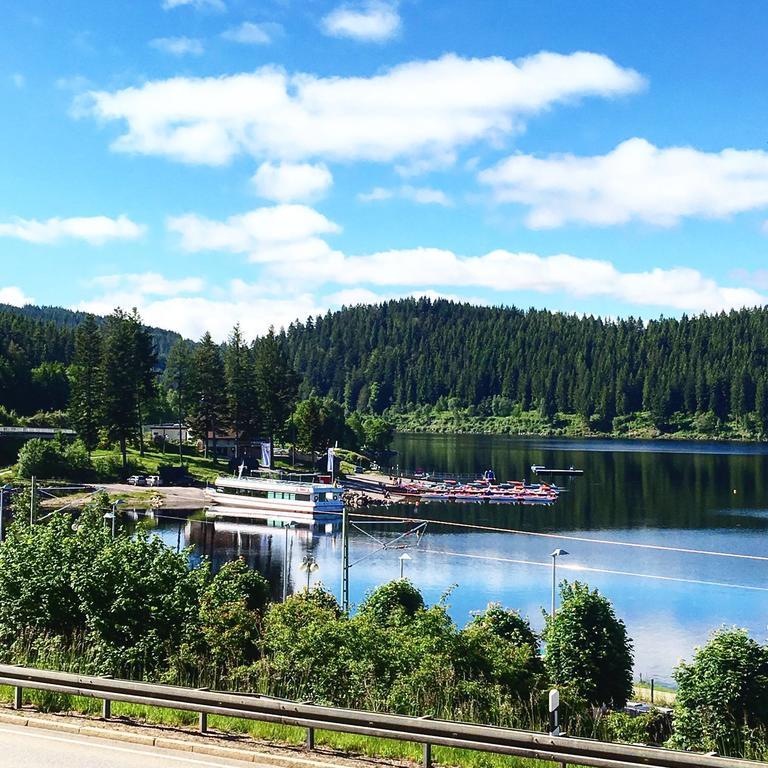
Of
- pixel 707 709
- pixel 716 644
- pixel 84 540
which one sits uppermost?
pixel 84 540

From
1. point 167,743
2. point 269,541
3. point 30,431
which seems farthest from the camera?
point 30,431

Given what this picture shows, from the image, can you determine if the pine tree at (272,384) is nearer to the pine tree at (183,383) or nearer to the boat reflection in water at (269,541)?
the pine tree at (183,383)

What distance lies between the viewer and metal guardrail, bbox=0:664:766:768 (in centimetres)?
1411

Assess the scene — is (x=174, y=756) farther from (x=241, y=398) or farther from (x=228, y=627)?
(x=241, y=398)

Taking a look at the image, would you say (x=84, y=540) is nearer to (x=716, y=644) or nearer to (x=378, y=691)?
(x=378, y=691)

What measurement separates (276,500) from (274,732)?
9321 centimetres

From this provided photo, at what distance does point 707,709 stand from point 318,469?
390 feet

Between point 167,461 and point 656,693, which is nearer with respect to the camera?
point 656,693

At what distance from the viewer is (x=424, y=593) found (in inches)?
2504

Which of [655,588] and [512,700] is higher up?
[512,700]

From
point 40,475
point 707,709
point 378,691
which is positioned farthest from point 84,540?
point 40,475

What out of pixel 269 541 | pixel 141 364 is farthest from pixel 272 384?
pixel 269 541

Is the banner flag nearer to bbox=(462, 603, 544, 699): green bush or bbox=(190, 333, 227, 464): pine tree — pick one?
bbox=(190, 333, 227, 464): pine tree

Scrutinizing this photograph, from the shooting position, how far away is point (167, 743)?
16078 millimetres
